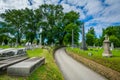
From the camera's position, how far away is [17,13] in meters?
59.8

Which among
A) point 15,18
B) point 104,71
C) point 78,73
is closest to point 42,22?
point 15,18

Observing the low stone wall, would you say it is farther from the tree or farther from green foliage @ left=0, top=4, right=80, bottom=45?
the tree

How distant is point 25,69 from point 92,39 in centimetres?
5480

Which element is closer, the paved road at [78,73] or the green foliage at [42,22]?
the paved road at [78,73]

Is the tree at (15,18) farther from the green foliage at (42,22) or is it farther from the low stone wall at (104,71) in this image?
the low stone wall at (104,71)

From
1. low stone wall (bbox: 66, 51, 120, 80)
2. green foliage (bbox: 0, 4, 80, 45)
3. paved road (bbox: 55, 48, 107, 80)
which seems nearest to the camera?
low stone wall (bbox: 66, 51, 120, 80)

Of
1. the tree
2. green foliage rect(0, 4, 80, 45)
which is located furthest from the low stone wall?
the tree

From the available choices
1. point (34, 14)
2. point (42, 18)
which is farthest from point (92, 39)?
point (34, 14)

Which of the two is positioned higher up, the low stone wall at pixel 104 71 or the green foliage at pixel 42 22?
the green foliage at pixel 42 22

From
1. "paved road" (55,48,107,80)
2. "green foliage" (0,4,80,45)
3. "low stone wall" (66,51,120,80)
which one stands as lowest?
"paved road" (55,48,107,80)

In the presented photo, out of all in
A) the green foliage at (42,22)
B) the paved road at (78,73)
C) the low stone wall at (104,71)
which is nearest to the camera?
the low stone wall at (104,71)

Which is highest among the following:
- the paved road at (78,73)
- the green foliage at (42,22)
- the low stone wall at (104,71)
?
the green foliage at (42,22)

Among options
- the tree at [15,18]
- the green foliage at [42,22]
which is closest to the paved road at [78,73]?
the green foliage at [42,22]

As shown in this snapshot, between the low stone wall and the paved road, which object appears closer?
the low stone wall
